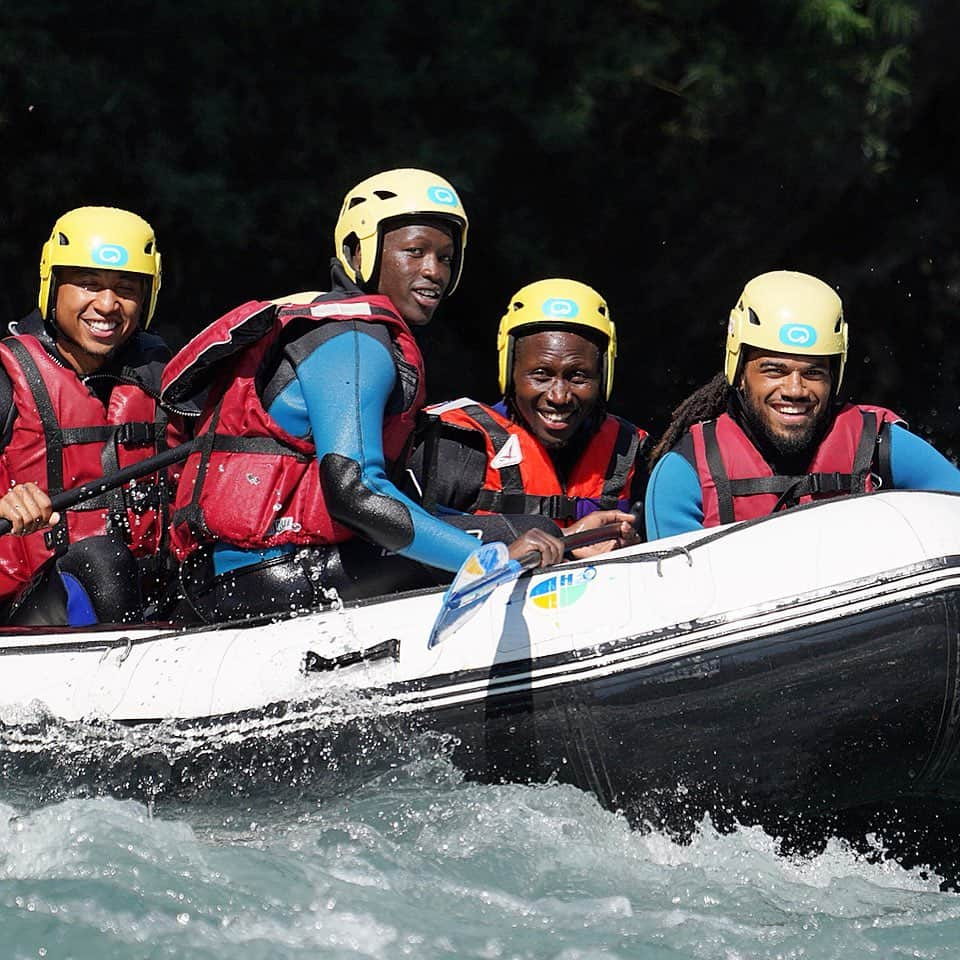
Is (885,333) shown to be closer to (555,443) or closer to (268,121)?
(268,121)

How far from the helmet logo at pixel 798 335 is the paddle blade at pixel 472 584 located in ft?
3.65

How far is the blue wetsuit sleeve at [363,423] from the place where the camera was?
3479mm

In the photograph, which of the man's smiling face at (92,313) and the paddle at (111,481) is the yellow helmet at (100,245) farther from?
the paddle at (111,481)

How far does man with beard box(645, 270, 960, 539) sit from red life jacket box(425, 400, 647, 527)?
1.66 feet

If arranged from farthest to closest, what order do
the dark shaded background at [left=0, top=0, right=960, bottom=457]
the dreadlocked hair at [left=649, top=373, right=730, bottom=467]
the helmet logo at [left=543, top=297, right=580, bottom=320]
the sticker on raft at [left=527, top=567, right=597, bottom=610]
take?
the dark shaded background at [left=0, top=0, right=960, bottom=457] < the helmet logo at [left=543, top=297, right=580, bottom=320] < the dreadlocked hair at [left=649, top=373, right=730, bottom=467] < the sticker on raft at [left=527, top=567, right=597, bottom=610]

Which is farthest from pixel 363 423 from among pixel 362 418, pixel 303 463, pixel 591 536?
pixel 591 536

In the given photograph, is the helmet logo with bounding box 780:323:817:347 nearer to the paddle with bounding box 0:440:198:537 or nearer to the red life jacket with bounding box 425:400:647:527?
the red life jacket with bounding box 425:400:647:527

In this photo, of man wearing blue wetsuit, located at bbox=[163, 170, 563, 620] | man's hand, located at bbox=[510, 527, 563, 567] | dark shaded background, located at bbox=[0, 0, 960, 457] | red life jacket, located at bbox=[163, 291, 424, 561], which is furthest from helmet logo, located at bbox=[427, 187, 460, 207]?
dark shaded background, located at bbox=[0, 0, 960, 457]

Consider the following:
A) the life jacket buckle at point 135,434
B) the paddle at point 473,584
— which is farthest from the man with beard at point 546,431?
the paddle at point 473,584

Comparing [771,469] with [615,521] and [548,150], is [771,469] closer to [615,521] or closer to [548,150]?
[615,521]

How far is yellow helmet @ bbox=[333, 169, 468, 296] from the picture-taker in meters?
4.01

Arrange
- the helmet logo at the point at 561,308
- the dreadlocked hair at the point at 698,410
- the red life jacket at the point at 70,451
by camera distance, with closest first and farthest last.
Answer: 1. the red life jacket at the point at 70,451
2. the dreadlocked hair at the point at 698,410
3. the helmet logo at the point at 561,308

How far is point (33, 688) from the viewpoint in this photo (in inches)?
146

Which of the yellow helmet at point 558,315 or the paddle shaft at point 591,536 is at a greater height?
the yellow helmet at point 558,315
